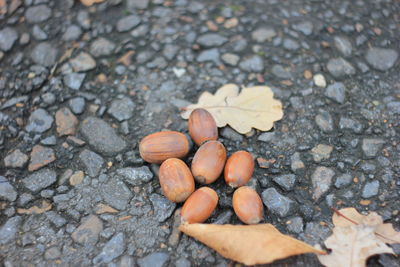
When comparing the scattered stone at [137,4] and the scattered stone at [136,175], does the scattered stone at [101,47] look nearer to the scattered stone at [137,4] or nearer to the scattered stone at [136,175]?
the scattered stone at [137,4]

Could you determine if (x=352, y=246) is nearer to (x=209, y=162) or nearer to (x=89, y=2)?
(x=209, y=162)

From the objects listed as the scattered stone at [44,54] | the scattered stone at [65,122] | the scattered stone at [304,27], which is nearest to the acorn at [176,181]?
the scattered stone at [65,122]

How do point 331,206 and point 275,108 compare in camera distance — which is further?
point 275,108

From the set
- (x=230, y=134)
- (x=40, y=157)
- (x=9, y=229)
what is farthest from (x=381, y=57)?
(x=9, y=229)

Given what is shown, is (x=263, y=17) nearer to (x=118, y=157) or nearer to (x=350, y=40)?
(x=350, y=40)

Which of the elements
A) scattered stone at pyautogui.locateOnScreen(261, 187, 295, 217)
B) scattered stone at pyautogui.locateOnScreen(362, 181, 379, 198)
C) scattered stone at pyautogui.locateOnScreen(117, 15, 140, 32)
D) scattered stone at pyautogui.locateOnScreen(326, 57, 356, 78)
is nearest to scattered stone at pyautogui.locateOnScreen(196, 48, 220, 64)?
scattered stone at pyautogui.locateOnScreen(117, 15, 140, 32)

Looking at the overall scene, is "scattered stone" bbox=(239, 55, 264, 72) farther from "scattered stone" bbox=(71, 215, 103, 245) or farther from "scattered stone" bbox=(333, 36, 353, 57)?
"scattered stone" bbox=(71, 215, 103, 245)

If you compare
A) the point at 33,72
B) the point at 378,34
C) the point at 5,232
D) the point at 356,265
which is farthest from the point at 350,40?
the point at 5,232
